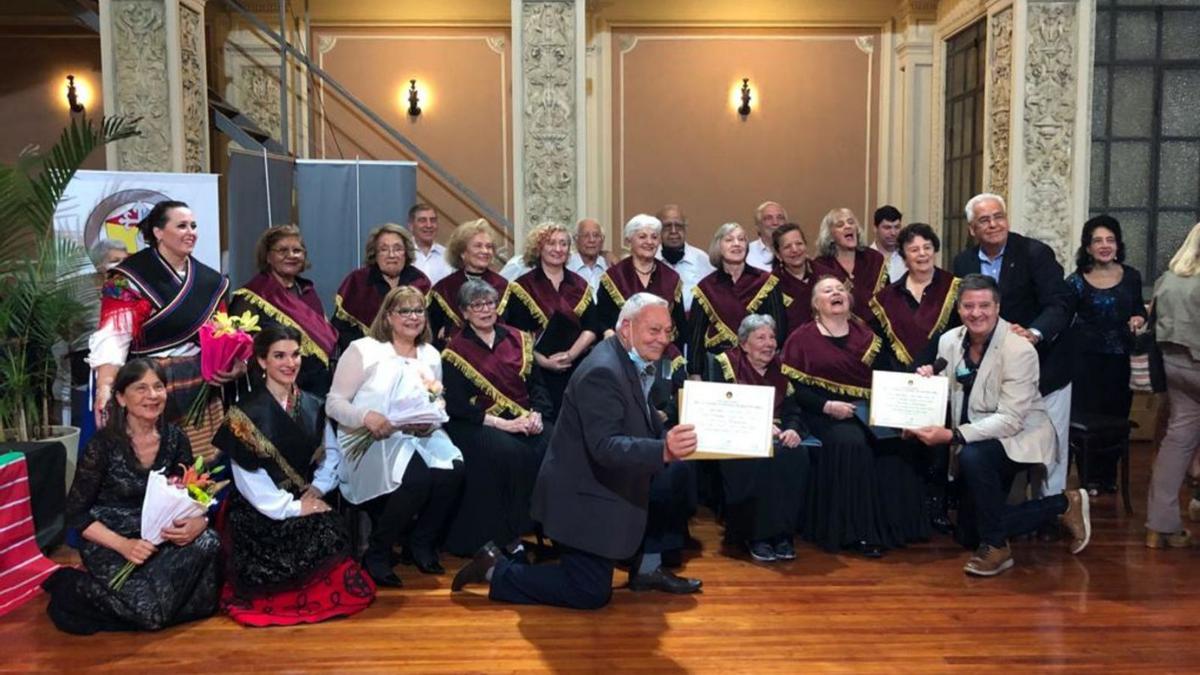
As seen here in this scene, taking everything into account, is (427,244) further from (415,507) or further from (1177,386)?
(1177,386)

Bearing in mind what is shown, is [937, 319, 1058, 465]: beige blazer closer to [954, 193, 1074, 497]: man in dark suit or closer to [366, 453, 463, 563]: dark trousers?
[954, 193, 1074, 497]: man in dark suit

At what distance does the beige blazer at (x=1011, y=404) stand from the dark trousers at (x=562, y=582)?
1732 millimetres

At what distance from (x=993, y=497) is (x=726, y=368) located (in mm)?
1254

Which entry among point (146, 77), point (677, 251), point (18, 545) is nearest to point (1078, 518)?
point (677, 251)

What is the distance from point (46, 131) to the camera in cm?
835

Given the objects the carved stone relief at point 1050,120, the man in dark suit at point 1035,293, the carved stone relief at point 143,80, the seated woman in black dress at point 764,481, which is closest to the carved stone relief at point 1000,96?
the carved stone relief at point 1050,120

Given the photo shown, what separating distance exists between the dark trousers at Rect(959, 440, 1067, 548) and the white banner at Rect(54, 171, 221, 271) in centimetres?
403

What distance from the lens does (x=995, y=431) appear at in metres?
4.37

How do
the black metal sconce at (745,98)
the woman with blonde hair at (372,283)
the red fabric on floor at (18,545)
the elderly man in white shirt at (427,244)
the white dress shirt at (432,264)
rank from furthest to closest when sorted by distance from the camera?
the black metal sconce at (745,98) < the white dress shirt at (432,264) < the elderly man in white shirt at (427,244) < the woman with blonde hair at (372,283) < the red fabric on floor at (18,545)

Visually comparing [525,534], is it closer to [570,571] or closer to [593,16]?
[570,571]

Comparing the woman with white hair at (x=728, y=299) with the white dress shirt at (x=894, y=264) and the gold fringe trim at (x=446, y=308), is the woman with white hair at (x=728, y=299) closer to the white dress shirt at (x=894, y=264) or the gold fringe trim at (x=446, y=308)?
the white dress shirt at (x=894, y=264)

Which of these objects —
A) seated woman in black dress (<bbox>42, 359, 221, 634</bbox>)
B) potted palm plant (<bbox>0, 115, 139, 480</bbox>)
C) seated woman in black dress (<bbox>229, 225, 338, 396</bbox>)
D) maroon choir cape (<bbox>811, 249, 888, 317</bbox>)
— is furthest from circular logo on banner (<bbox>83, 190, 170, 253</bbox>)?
maroon choir cape (<bbox>811, 249, 888, 317</bbox>)

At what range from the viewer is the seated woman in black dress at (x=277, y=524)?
3814 millimetres

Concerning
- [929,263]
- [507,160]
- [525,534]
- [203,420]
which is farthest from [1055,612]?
[507,160]
